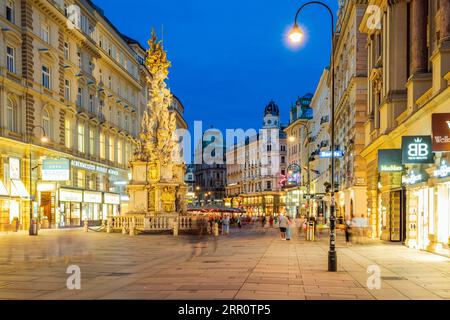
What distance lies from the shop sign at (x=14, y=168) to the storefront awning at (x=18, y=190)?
15.2 inches

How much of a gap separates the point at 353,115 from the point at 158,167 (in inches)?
724

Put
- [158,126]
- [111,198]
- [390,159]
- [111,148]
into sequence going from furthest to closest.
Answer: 1. [111,148]
2. [111,198]
3. [158,126]
4. [390,159]

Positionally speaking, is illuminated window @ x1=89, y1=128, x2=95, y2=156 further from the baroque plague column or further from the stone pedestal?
the stone pedestal

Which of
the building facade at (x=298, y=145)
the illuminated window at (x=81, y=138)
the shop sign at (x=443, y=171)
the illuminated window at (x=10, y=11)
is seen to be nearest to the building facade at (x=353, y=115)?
the shop sign at (x=443, y=171)

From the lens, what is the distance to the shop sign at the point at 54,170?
50.1 meters

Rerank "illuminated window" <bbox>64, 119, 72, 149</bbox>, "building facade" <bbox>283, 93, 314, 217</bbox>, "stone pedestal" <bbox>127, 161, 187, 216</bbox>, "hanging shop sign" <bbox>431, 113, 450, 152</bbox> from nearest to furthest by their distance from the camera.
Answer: "hanging shop sign" <bbox>431, 113, 450, 152</bbox>, "stone pedestal" <bbox>127, 161, 187, 216</bbox>, "illuminated window" <bbox>64, 119, 72, 149</bbox>, "building facade" <bbox>283, 93, 314, 217</bbox>

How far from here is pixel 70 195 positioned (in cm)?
5888

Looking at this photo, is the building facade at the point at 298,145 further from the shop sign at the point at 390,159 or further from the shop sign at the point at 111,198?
the shop sign at the point at 390,159

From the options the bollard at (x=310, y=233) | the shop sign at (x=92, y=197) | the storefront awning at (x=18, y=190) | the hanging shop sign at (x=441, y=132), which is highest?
the hanging shop sign at (x=441, y=132)

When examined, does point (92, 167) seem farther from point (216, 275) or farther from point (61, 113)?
point (216, 275)

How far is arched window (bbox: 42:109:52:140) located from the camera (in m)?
53.2

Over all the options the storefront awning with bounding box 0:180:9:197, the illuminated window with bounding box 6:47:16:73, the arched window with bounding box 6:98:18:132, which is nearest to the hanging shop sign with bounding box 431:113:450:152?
the storefront awning with bounding box 0:180:9:197

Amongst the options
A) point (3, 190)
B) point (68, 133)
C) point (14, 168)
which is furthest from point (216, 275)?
point (68, 133)

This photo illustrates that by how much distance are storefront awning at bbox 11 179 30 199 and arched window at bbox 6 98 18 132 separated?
443 centimetres
